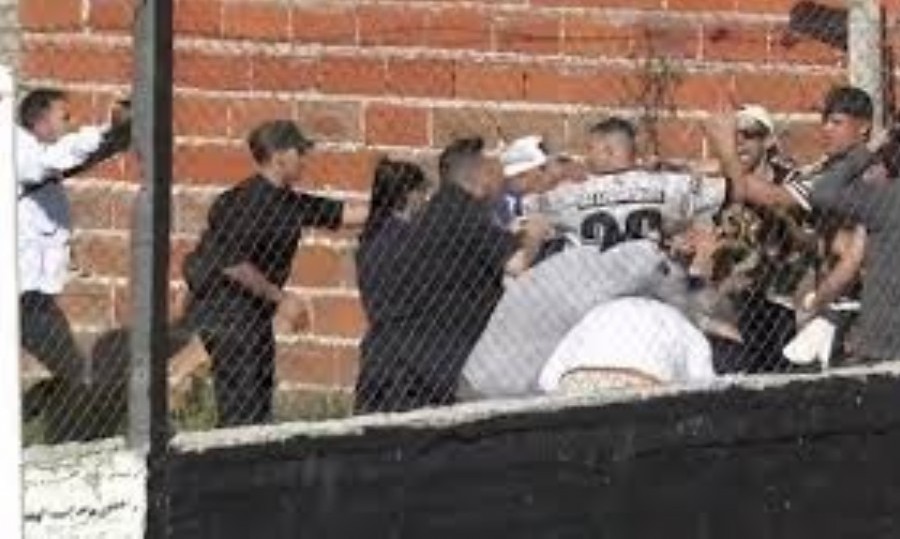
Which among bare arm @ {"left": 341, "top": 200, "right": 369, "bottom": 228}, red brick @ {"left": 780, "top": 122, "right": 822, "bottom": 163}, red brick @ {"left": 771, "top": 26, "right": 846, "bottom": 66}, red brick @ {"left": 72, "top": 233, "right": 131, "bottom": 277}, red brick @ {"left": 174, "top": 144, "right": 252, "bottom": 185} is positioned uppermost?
red brick @ {"left": 771, "top": 26, "right": 846, "bottom": 66}

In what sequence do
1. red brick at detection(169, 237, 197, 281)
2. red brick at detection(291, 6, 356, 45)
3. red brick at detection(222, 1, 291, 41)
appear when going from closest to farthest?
1. red brick at detection(169, 237, 197, 281)
2. red brick at detection(291, 6, 356, 45)
3. red brick at detection(222, 1, 291, 41)

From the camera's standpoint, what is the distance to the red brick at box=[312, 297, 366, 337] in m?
8.70

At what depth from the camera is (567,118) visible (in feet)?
31.6

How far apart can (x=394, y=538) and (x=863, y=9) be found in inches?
147

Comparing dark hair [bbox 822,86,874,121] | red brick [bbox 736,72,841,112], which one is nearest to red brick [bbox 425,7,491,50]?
red brick [bbox 736,72,841,112]

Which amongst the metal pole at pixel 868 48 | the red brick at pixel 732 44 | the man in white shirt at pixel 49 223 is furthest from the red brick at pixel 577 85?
the man in white shirt at pixel 49 223

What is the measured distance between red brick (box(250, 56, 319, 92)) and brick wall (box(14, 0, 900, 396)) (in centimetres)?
1

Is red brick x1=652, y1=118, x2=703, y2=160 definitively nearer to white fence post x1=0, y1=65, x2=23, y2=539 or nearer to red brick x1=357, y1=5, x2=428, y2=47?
red brick x1=357, y1=5, x2=428, y2=47

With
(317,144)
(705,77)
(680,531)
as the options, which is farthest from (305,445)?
(705,77)

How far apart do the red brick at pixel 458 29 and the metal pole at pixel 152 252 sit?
9.15 feet

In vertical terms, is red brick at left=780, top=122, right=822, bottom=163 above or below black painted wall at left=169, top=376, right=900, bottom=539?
above

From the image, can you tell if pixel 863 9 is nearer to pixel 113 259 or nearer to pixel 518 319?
pixel 518 319

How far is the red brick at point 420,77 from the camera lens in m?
9.49

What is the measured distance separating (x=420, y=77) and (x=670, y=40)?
128 cm
